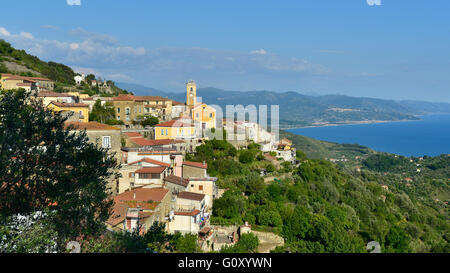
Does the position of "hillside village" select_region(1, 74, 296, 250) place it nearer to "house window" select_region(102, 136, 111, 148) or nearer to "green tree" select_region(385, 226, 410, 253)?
"house window" select_region(102, 136, 111, 148)

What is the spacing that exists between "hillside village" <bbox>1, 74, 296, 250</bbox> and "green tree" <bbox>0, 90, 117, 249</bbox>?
29.1 inches

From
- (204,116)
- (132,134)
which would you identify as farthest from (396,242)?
(132,134)

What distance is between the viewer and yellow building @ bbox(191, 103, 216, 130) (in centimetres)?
2958

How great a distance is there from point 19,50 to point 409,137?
18906cm

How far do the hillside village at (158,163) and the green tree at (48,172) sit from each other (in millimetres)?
740

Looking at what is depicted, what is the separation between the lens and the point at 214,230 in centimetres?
1705

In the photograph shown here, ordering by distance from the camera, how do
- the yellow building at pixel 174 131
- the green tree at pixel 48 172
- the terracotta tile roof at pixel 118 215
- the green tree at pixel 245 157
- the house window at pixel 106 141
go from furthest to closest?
the green tree at pixel 245 157
the yellow building at pixel 174 131
the house window at pixel 106 141
the terracotta tile roof at pixel 118 215
the green tree at pixel 48 172

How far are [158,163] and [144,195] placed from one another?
374 cm

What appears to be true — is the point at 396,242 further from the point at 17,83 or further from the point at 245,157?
the point at 17,83

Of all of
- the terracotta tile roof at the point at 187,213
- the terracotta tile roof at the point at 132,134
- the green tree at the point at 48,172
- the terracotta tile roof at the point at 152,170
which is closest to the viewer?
the green tree at the point at 48,172

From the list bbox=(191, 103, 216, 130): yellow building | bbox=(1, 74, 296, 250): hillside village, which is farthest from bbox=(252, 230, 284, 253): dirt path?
bbox=(191, 103, 216, 130): yellow building

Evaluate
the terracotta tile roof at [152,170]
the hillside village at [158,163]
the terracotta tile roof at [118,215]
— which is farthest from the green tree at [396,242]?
the terracotta tile roof at [118,215]

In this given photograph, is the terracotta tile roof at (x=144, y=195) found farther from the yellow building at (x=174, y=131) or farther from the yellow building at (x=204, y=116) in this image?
the yellow building at (x=204, y=116)

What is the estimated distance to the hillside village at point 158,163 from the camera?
542 inches
